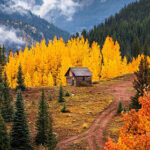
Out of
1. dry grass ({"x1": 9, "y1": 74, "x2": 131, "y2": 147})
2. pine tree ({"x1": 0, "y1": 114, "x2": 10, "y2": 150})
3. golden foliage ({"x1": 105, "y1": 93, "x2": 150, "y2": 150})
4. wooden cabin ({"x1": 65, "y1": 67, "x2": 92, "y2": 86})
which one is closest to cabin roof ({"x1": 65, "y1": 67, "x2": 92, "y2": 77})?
wooden cabin ({"x1": 65, "y1": 67, "x2": 92, "y2": 86})

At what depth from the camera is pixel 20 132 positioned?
16.8 metres

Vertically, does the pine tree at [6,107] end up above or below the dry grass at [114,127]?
above

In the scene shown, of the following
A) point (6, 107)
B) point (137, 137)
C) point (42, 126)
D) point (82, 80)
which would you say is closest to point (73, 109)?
point (6, 107)

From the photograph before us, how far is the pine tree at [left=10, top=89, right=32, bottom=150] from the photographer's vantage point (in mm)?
16500

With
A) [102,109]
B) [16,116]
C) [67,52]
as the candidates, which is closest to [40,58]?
[67,52]

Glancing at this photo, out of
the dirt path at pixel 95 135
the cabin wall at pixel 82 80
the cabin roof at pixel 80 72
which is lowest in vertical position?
the dirt path at pixel 95 135

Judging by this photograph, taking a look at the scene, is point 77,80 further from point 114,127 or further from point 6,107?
point 114,127

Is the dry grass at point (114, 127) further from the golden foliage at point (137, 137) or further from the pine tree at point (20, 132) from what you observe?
the golden foliage at point (137, 137)

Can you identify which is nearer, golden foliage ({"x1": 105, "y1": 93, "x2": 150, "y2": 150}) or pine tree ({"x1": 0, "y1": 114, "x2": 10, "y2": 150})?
golden foliage ({"x1": 105, "y1": 93, "x2": 150, "y2": 150})

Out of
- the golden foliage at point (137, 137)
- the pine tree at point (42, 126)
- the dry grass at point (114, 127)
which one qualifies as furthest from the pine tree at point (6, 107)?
the golden foliage at point (137, 137)

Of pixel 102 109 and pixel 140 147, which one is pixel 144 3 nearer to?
pixel 102 109

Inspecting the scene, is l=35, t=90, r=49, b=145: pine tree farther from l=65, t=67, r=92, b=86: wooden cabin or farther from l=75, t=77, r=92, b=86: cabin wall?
l=75, t=77, r=92, b=86: cabin wall

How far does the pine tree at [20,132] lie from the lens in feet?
54.1

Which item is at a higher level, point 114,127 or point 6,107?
point 6,107
